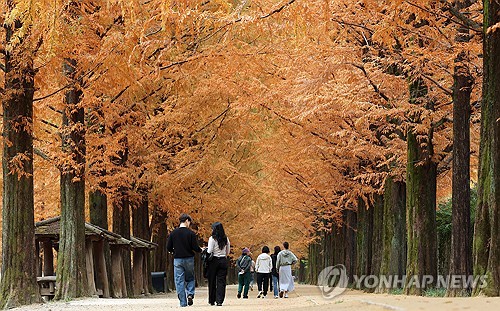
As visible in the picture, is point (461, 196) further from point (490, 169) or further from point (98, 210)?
point (98, 210)

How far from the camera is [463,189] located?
1642 centimetres

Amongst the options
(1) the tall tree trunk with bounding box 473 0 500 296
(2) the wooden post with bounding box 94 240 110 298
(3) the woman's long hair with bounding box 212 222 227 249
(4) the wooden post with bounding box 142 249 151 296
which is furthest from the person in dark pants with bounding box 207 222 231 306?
(4) the wooden post with bounding box 142 249 151 296

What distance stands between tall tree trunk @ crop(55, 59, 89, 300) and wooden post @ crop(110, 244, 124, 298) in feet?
21.6

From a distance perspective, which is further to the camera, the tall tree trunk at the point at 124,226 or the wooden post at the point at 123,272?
the tall tree trunk at the point at 124,226

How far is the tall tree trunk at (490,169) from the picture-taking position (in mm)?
12188

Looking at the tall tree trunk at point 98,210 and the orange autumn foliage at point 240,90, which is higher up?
the orange autumn foliage at point 240,90

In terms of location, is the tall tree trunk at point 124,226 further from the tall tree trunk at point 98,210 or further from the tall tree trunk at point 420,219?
the tall tree trunk at point 420,219

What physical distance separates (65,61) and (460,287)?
10176 millimetres

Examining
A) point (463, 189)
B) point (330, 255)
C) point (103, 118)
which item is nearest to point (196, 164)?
point (103, 118)

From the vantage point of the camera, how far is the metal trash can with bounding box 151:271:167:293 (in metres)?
37.1

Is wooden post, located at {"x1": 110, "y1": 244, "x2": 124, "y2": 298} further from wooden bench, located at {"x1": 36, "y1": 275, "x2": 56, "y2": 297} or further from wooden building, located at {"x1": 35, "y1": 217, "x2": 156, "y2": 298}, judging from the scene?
wooden bench, located at {"x1": 36, "y1": 275, "x2": 56, "y2": 297}

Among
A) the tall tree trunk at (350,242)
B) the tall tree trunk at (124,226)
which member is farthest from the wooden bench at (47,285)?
the tall tree trunk at (350,242)

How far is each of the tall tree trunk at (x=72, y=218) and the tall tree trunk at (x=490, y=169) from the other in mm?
11751

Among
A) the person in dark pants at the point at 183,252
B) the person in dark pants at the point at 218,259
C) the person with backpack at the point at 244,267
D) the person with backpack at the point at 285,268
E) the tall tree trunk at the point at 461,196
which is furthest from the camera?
the person with backpack at the point at 244,267
